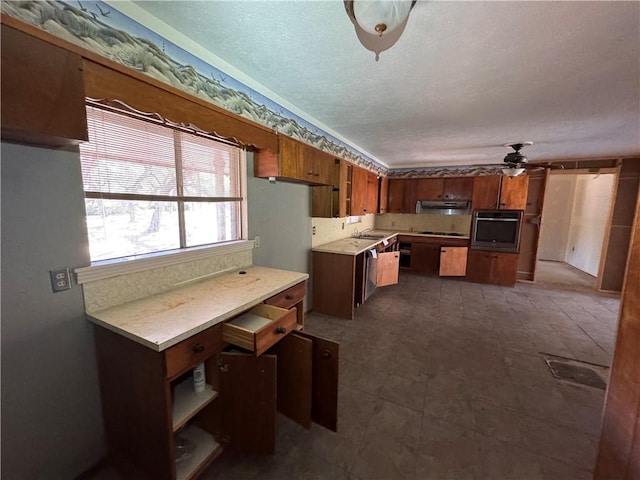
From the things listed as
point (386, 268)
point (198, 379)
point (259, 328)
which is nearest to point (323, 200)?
point (386, 268)

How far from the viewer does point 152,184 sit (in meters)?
1.61

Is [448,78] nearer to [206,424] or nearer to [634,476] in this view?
[634,476]

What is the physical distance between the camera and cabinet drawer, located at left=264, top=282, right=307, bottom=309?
180cm

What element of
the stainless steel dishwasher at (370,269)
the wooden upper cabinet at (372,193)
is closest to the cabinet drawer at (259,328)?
the stainless steel dishwasher at (370,269)

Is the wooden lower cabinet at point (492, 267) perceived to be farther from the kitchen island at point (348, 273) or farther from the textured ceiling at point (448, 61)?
the textured ceiling at point (448, 61)

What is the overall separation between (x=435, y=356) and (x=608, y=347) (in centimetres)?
193

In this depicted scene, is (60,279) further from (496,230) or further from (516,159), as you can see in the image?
(496,230)

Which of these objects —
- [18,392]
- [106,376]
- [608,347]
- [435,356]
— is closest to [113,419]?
[106,376]

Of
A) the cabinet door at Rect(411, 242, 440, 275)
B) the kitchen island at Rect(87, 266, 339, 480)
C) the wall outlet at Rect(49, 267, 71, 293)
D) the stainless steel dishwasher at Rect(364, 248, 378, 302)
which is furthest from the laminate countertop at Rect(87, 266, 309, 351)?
the cabinet door at Rect(411, 242, 440, 275)

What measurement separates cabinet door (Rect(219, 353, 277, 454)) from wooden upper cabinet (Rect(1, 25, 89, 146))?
47.3 inches

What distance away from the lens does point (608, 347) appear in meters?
2.75

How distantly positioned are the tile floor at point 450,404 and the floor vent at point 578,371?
9 centimetres

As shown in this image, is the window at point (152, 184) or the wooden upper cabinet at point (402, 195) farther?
the wooden upper cabinet at point (402, 195)

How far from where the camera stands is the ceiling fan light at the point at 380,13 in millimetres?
914
